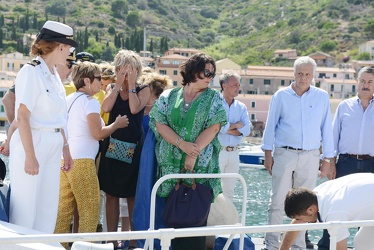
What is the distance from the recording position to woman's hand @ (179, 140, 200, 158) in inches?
195

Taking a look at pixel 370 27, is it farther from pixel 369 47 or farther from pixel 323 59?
pixel 323 59

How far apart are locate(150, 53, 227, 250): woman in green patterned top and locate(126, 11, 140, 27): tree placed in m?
152

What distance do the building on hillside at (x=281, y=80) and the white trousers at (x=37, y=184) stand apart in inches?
3827

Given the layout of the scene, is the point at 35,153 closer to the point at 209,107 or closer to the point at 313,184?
the point at 209,107

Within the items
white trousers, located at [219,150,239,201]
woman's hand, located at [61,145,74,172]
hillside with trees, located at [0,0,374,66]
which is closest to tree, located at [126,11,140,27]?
hillside with trees, located at [0,0,374,66]

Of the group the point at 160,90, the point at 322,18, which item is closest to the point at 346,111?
the point at 160,90

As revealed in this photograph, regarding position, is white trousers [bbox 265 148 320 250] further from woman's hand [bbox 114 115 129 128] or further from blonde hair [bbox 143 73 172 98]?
woman's hand [bbox 114 115 129 128]

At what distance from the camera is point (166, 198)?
5156 millimetres

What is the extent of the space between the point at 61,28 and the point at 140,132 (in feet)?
4.50

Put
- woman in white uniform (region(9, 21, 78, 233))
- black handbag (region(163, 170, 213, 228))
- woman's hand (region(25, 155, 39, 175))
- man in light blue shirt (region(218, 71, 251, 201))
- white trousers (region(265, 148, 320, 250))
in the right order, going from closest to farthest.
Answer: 1. woman's hand (region(25, 155, 39, 175))
2. woman in white uniform (region(9, 21, 78, 233))
3. black handbag (region(163, 170, 213, 228))
4. white trousers (region(265, 148, 320, 250))
5. man in light blue shirt (region(218, 71, 251, 201))

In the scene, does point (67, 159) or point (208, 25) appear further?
point (208, 25)

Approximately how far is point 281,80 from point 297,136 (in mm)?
98569

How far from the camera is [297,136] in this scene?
6402 mm

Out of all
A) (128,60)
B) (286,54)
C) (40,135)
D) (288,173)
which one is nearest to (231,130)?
(288,173)
